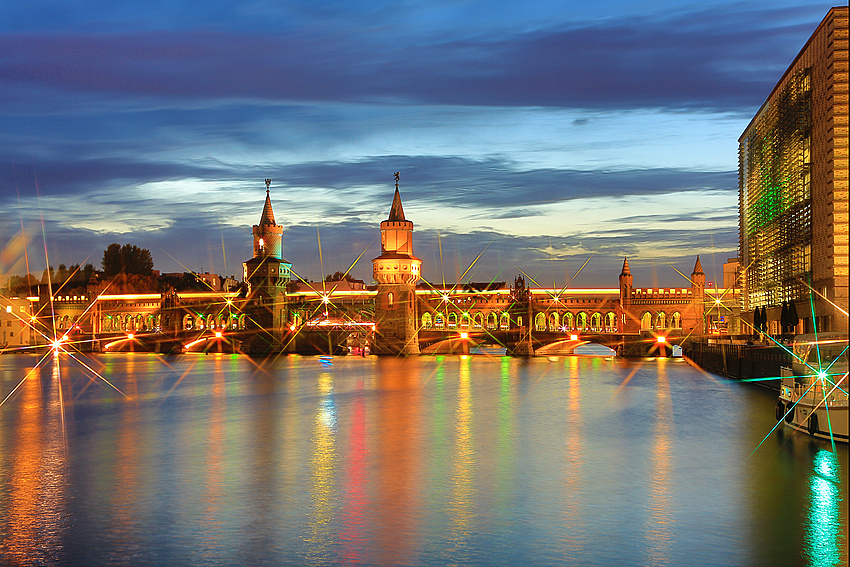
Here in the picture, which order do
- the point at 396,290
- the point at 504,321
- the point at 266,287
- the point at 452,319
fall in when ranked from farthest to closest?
1. the point at 452,319
2. the point at 504,321
3. the point at 266,287
4. the point at 396,290

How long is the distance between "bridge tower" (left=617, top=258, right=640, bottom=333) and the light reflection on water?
5614 cm

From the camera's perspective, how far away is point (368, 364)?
6562cm

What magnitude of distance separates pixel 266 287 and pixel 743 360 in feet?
186

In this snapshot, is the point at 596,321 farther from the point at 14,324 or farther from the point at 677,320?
the point at 14,324

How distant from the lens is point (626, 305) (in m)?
92.8

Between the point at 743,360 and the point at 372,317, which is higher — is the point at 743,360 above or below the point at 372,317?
below

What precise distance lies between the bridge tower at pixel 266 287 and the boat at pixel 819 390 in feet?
232

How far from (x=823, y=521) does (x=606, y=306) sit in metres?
80.9

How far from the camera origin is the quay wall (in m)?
37.2

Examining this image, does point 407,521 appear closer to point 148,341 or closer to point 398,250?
point 398,250

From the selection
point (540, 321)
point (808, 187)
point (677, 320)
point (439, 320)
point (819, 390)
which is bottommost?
point (819, 390)

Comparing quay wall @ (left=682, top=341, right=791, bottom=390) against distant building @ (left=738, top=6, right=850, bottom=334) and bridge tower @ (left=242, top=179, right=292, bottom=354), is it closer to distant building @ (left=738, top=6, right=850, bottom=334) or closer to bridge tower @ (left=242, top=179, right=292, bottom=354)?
distant building @ (left=738, top=6, right=850, bottom=334)

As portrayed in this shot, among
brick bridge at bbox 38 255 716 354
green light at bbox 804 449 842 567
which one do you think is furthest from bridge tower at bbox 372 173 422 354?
green light at bbox 804 449 842 567

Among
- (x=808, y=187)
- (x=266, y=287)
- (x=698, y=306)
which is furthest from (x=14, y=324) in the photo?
(x=808, y=187)
